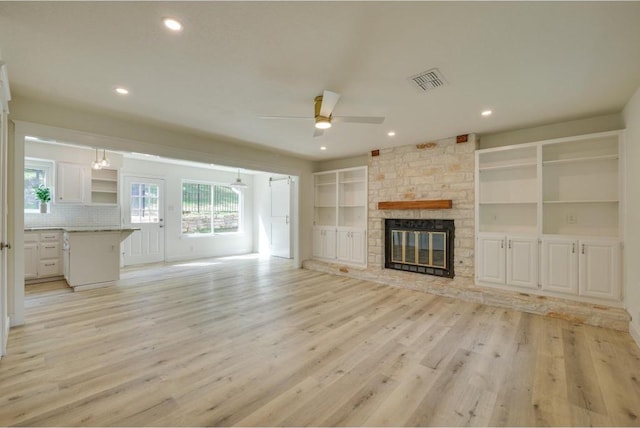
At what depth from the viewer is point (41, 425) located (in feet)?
5.62

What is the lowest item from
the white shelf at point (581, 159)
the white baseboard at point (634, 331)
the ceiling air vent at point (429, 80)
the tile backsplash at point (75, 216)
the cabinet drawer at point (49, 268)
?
the white baseboard at point (634, 331)

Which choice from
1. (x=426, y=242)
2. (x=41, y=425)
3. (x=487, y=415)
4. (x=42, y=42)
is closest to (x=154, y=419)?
(x=41, y=425)

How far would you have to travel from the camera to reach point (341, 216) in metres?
6.75

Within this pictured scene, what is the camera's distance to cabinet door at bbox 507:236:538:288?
395 cm

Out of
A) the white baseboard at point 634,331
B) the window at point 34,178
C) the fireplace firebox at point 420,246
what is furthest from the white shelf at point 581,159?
the window at point 34,178

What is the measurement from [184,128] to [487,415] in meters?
4.78

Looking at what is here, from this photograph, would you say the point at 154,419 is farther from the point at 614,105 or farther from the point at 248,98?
the point at 614,105

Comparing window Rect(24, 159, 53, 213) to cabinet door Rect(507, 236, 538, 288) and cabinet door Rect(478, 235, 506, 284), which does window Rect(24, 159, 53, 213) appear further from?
cabinet door Rect(507, 236, 538, 288)

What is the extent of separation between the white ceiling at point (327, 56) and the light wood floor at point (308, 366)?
2.57 metres

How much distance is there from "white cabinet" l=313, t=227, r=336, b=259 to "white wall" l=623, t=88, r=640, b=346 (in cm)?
455

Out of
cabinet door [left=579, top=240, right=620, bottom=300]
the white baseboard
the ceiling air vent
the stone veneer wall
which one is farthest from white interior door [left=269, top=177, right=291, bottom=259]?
the white baseboard

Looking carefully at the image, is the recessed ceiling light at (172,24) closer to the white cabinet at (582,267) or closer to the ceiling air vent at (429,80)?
the ceiling air vent at (429,80)

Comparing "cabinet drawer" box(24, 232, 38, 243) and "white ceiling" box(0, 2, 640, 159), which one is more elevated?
"white ceiling" box(0, 2, 640, 159)

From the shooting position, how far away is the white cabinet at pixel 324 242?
6.50m
